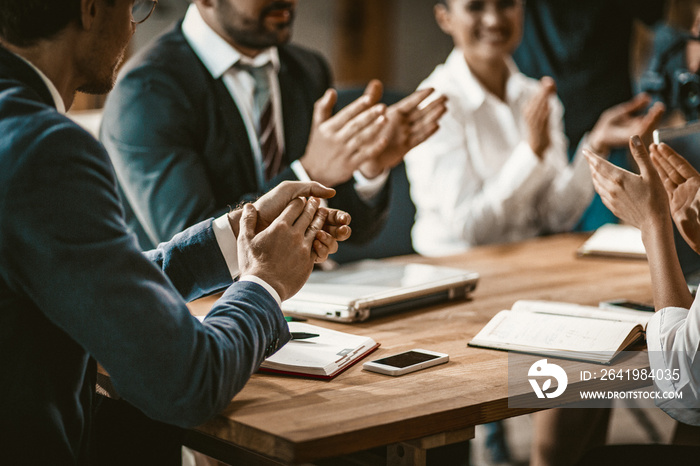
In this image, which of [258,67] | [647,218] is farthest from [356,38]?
[647,218]

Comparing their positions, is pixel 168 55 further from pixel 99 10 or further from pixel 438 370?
pixel 438 370

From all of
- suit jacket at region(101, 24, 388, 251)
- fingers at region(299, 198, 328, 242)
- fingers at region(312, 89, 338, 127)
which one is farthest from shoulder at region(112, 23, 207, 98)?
fingers at region(299, 198, 328, 242)

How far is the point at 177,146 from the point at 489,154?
1389 millimetres

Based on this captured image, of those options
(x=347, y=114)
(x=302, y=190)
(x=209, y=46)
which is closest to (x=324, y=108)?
(x=347, y=114)

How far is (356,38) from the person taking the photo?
13.7 ft

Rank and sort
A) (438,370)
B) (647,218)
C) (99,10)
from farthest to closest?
(647,218) < (438,370) < (99,10)

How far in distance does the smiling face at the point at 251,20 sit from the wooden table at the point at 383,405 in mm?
807

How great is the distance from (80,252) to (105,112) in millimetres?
1159

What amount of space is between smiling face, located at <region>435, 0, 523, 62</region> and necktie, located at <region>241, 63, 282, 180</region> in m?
0.99

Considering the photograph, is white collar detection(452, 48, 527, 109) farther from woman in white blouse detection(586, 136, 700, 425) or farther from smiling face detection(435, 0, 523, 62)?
woman in white blouse detection(586, 136, 700, 425)

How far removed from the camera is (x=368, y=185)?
6.79 ft

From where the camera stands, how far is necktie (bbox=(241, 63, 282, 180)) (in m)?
2.12

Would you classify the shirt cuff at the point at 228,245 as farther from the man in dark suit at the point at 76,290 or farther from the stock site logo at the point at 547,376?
the stock site logo at the point at 547,376

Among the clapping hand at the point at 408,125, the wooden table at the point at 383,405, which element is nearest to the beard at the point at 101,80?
the wooden table at the point at 383,405
